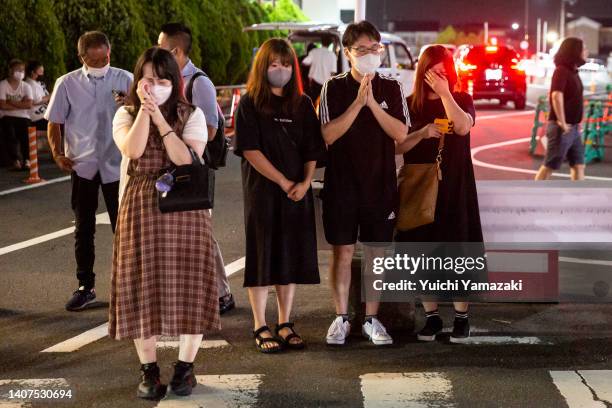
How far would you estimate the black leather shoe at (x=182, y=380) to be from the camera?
5754 millimetres

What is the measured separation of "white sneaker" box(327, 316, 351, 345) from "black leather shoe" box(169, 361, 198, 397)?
48.7 inches

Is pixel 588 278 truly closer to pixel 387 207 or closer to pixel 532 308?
pixel 532 308

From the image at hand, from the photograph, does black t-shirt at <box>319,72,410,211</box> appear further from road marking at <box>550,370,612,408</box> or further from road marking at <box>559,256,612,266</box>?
road marking at <box>559,256,612,266</box>

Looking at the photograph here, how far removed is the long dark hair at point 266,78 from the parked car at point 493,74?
2322 cm

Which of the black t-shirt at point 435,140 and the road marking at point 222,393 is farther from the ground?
the black t-shirt at point 435,140

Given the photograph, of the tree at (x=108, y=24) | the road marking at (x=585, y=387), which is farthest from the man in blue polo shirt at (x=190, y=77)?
the tree at (x=108, y=24)

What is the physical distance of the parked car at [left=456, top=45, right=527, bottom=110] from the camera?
98.0 ft

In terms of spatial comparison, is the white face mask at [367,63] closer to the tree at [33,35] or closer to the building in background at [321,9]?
the tree at [33,35]

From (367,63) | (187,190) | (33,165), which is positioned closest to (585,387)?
(367,63)

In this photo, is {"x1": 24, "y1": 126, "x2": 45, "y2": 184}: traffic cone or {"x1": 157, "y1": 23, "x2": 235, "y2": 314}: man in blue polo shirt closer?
{"x1": 157, "y1": 23, "x2": 235, "y2": 314}: man in blue polo shirt

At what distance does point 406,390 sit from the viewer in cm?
584

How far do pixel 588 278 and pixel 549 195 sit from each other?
4.34ft

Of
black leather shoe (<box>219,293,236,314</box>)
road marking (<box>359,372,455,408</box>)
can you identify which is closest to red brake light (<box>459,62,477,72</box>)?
black leather shoe (<box>219,293,236,314</box>)

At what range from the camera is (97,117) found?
7785mm
